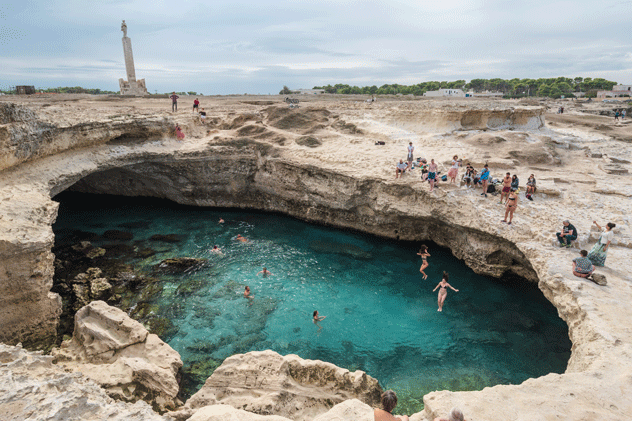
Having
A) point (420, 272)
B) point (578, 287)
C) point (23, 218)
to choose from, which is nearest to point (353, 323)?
point (420, 272)

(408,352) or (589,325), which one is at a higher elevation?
(589,325)

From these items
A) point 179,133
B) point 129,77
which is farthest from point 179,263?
point 129,77

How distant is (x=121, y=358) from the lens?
9.77m

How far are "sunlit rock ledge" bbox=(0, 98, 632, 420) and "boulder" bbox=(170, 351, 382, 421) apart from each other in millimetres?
2464

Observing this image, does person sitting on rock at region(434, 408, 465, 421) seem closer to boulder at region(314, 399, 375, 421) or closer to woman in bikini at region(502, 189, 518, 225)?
boulder at region(314, 399, 375, 421)

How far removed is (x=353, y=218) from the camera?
65.0 ft

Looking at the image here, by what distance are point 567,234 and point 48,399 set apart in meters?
13.6

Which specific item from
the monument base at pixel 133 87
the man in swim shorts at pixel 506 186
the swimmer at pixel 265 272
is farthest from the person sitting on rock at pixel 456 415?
the monument base at pixel 133 87

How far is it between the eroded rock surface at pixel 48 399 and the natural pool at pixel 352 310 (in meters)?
5.40

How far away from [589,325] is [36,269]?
1490cm

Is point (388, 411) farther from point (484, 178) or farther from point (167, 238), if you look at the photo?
point (167, 238)

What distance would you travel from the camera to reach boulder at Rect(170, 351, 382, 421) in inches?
321

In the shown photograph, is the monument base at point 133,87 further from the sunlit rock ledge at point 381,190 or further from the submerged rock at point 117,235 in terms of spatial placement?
the submerged rock at point 117,235

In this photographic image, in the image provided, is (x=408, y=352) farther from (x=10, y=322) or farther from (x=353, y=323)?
(x=10, y=322)
